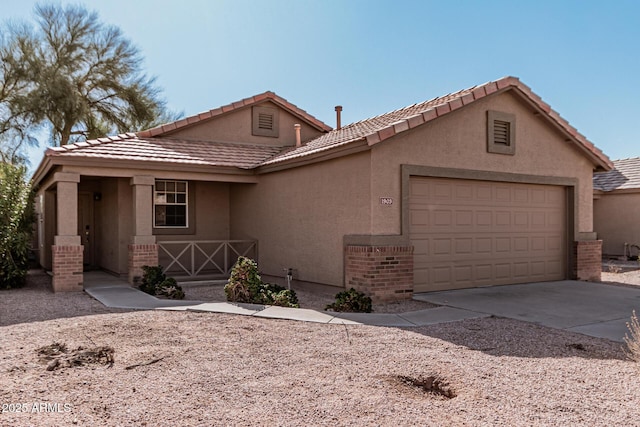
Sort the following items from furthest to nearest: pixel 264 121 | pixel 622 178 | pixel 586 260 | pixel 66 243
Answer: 1. pixel 622 178
2. pixel 264 121
3. pixel 586 260
4. pixel 66 243

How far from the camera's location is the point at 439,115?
33.4 feet

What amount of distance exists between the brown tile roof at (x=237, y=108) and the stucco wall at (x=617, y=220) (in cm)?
1230

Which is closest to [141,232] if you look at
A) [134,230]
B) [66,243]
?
[134,230]

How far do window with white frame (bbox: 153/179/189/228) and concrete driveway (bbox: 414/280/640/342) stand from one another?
6.95m

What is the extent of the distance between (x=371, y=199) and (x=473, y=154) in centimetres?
298

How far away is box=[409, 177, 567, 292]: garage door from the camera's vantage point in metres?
10.5

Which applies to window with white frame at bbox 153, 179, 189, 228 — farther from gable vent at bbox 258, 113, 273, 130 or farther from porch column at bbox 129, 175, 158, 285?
gable vent at bbox 258, 113, 273, 130

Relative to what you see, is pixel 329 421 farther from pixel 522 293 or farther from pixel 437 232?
pixel 522 293

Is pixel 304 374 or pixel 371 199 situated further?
pixel 371 199

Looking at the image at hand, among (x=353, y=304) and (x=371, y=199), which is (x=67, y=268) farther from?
(x=371, y=199)

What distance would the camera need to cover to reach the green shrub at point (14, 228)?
38.3 ft

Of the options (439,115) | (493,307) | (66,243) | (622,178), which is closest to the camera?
(493,307)

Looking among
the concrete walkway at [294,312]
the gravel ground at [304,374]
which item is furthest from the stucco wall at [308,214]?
the gravel ground at [304,374]

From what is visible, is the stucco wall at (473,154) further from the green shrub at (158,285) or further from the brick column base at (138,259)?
the brick column base at (138,259)
